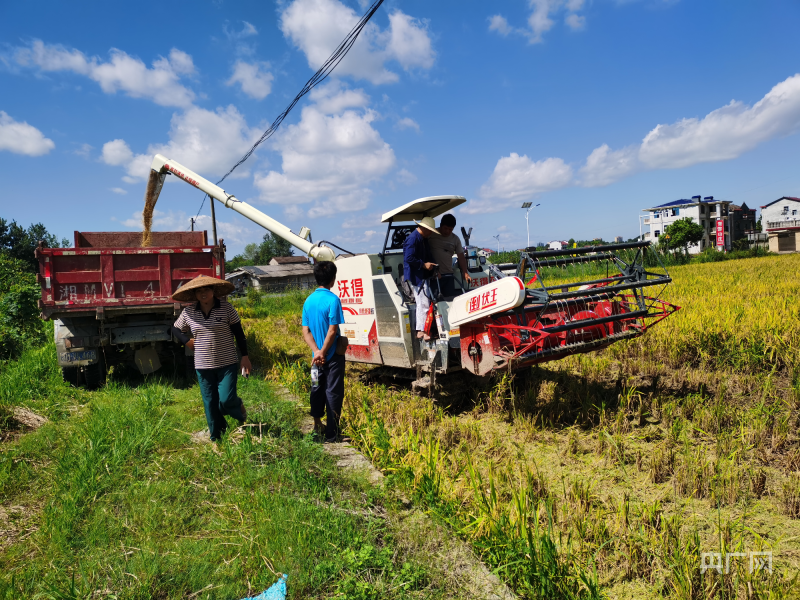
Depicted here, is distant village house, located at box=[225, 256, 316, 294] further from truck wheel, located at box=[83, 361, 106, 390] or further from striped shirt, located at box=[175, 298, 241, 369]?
striped shirt, located at box=[175, 298, 241, 369]

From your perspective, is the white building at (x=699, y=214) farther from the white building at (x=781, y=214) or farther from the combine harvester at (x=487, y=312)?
the combine harvester at (x=487, y=312)

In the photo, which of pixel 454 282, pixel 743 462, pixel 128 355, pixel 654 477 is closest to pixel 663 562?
pixel 654 477

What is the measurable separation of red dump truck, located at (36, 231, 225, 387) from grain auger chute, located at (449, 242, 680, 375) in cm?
459

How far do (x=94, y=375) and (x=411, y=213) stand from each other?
5494mm

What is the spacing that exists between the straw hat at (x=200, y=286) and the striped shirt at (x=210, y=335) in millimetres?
138

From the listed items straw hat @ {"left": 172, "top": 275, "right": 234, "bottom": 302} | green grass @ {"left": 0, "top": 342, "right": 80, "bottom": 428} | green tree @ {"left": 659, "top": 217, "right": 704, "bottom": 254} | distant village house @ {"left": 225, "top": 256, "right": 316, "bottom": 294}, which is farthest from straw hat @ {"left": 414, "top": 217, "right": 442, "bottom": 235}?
green tree @ {"left": 659, "top": 217, "right": 704, "bottom": 254}

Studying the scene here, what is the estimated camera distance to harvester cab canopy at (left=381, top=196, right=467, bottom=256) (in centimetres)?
598

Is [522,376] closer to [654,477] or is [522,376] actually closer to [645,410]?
[645,410]

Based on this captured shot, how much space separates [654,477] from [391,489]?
2003 millimetres

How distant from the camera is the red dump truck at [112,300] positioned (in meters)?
7.01

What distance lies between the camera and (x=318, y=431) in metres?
4.87

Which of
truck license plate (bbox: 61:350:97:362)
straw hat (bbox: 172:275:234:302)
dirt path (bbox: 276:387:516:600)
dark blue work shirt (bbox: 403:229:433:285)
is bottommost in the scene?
dirt path (bbox: 276:387:516:600)

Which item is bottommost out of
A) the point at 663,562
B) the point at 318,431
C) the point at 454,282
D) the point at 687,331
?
the point at 663,562

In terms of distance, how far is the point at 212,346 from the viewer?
453cm
